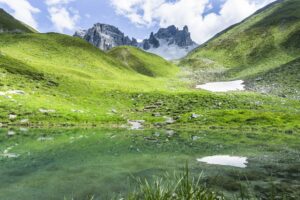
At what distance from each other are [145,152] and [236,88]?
9185cm

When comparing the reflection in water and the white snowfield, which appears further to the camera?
the white snowfield

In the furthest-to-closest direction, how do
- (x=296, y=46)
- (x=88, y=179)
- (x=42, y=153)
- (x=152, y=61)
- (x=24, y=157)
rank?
(x=152, y=61) → (x=296, y=46) → (x=42, y=153) → (x=24, y=157) → (x=88, y=179)

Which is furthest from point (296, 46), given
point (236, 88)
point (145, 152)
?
point (145, 152)

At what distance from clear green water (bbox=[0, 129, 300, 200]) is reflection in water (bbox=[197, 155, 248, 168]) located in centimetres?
74

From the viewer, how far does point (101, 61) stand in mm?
137500

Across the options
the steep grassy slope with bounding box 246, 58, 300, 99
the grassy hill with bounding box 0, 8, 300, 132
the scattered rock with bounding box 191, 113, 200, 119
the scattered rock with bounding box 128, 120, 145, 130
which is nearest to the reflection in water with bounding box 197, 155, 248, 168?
the scattered rock with bounding box 128, 120, 145, 130

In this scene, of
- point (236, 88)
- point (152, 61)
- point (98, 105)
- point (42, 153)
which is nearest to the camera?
point (42, 153)

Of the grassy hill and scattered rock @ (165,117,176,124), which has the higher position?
the grassy hill

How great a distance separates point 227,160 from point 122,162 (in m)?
9.91

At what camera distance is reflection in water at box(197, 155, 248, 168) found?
28.8m

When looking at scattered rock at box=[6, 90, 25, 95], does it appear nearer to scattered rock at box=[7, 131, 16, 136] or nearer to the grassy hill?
the grassy hill

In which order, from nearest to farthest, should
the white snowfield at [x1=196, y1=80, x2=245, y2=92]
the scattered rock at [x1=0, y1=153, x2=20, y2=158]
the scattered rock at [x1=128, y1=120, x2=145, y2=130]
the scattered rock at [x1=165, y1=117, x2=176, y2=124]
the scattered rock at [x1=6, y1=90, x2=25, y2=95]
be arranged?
the scattered rock at [x1=0, y1=153, x2=20, y2=158] → the scattered rock at [x1=128, y1=120, x2=145, y2=130] → the scattered rock at [x1=165, y1=117, x2=176, y2=124] → the scattered rock at [x1=6, y1=90, x2=25, y2=95] → the white snowfield at [x1=196, y1=80, x2=245, y2=92]

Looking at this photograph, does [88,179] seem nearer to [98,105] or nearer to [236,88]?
[98,105]

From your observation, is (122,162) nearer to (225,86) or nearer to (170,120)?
(170,120)
